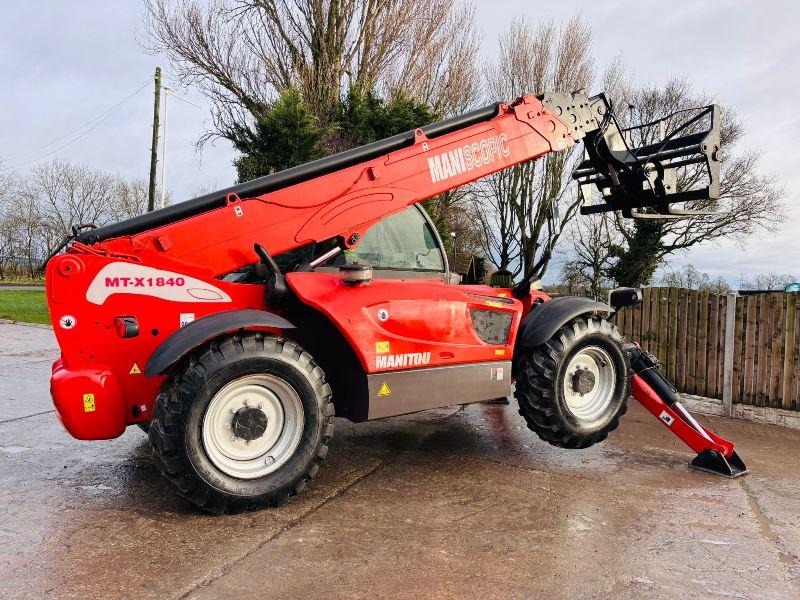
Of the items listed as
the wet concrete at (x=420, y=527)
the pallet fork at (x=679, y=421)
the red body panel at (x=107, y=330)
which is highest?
the red body panel at (x=107, y=330)

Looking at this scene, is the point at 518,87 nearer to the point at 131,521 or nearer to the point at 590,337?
the point at 590,337

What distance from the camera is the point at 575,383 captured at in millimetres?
4945

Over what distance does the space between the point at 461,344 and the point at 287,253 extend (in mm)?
1560

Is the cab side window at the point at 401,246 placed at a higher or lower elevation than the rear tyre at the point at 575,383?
higher

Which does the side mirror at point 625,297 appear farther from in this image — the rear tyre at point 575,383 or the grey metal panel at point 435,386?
the grey metal panel at point 435,386

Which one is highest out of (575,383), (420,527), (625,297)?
(625,297)

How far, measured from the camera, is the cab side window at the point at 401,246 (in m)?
4.87

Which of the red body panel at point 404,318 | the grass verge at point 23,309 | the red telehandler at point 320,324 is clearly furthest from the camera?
the grass verge at point 23,309

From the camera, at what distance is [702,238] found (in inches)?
1037

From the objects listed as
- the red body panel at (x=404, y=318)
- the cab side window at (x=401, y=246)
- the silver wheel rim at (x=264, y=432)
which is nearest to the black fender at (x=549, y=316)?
the red body panel at (x=404, y=318)

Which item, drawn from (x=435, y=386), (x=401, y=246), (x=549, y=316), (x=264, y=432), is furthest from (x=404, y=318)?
(x=549, y=316)

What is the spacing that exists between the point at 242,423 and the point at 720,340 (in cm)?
638

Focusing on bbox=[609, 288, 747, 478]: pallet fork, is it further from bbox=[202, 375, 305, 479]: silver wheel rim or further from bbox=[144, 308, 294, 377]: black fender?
bbox=[144, 308, 294, 377]: black fender

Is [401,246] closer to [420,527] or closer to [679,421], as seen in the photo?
[420,527]
